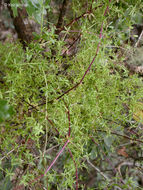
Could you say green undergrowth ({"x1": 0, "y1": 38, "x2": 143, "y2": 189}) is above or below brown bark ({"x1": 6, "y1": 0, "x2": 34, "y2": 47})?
below

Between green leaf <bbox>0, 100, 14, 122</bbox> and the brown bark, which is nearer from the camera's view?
green leaf <bbox>0, 100, 14, 122</bbox>

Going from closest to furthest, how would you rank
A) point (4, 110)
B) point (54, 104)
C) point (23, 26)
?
point (4, 110) < point (54, 104) < point (23, 26)

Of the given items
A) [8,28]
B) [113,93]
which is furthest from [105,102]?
[8,28]

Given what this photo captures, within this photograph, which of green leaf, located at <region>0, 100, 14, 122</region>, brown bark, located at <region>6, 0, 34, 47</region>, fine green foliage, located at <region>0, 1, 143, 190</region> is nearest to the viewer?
green leaf, located at <region>0, 100, 14, 122</region>

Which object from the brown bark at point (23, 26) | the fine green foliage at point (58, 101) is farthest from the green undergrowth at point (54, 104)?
the brown bark at point (23, 26)

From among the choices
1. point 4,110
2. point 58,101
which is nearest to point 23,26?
point 58,101

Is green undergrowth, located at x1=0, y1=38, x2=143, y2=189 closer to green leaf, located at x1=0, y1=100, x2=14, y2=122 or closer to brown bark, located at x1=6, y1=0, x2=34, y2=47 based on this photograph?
green leaf, located at x1=0, y1=100, x2=14, y2=122

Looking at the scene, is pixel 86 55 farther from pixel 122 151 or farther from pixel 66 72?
pixel 122 151

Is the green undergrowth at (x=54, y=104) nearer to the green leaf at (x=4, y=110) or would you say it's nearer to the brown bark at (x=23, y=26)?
the green leaf at (x=4, y=110)

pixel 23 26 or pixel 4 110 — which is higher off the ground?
pixel 23 26

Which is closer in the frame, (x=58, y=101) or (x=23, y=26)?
(x=58, y=101)

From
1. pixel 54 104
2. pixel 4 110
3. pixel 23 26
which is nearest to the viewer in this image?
pixel 4 110

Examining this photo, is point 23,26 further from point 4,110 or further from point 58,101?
point 4,110

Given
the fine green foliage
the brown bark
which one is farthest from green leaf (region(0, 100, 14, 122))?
the brown bark
